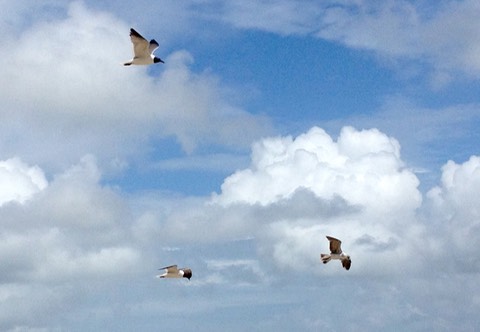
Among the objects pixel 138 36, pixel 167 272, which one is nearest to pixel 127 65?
pixel 138 36

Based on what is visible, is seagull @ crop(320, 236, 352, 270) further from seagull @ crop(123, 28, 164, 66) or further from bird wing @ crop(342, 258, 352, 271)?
seagull @ crop(123, 28, 164, 66)

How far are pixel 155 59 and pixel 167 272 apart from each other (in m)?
38.2

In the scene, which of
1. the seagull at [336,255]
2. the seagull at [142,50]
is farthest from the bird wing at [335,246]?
the seagull at [142,50]

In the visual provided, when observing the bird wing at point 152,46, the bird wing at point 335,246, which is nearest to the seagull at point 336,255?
the bird wing at point 335,246

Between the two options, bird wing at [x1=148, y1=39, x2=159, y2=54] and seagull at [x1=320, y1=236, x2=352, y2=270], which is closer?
bird wing at [x1=148, y1=39, x2=159, y2=54]

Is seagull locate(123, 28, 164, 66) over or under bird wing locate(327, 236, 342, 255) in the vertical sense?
over

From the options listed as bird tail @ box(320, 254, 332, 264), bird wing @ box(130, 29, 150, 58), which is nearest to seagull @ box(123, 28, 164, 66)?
bird wing @ box(130, 29, 150, 58)

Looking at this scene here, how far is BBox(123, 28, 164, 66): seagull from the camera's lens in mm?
141250

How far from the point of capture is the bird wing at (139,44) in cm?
14075

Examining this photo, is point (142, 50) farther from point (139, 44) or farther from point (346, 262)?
point (346, 262)

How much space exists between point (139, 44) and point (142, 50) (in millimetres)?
1457

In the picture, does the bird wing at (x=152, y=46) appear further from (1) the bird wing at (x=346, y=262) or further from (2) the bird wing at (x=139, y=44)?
(1) the bird wing at (x=346, y=262)

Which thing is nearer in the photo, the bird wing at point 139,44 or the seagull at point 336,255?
the bird wing at point 139,44

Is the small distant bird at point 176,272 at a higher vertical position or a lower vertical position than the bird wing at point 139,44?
lower
